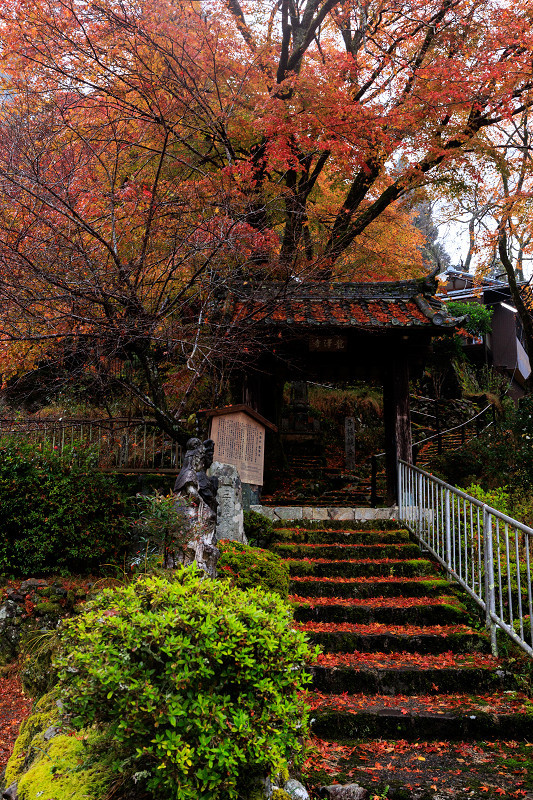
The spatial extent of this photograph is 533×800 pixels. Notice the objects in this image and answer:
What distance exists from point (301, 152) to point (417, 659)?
9083mm

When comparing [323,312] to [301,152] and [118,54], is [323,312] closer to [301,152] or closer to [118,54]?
[301,152]

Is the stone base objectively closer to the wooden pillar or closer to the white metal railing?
the white metal railing

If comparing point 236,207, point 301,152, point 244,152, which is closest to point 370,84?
point 301,152

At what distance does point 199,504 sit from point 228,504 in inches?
76.5

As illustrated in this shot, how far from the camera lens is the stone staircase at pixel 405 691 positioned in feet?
13.7

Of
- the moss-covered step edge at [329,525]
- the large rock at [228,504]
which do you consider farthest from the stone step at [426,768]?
the moss-covered step edge at [329,525]

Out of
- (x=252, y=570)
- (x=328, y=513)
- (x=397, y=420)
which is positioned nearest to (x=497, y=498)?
(x=397, y=420)

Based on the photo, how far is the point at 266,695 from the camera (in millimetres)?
3033

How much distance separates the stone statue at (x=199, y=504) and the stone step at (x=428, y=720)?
1.75m

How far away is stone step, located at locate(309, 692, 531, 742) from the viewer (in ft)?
15.8

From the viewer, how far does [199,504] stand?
20.4 ft

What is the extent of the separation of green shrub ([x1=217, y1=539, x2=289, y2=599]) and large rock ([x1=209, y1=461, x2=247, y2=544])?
2.94 feet

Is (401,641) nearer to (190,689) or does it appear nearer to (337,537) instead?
(337,537)

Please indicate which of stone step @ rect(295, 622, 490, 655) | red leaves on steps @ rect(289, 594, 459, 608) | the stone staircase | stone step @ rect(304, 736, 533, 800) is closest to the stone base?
the stone staircase
